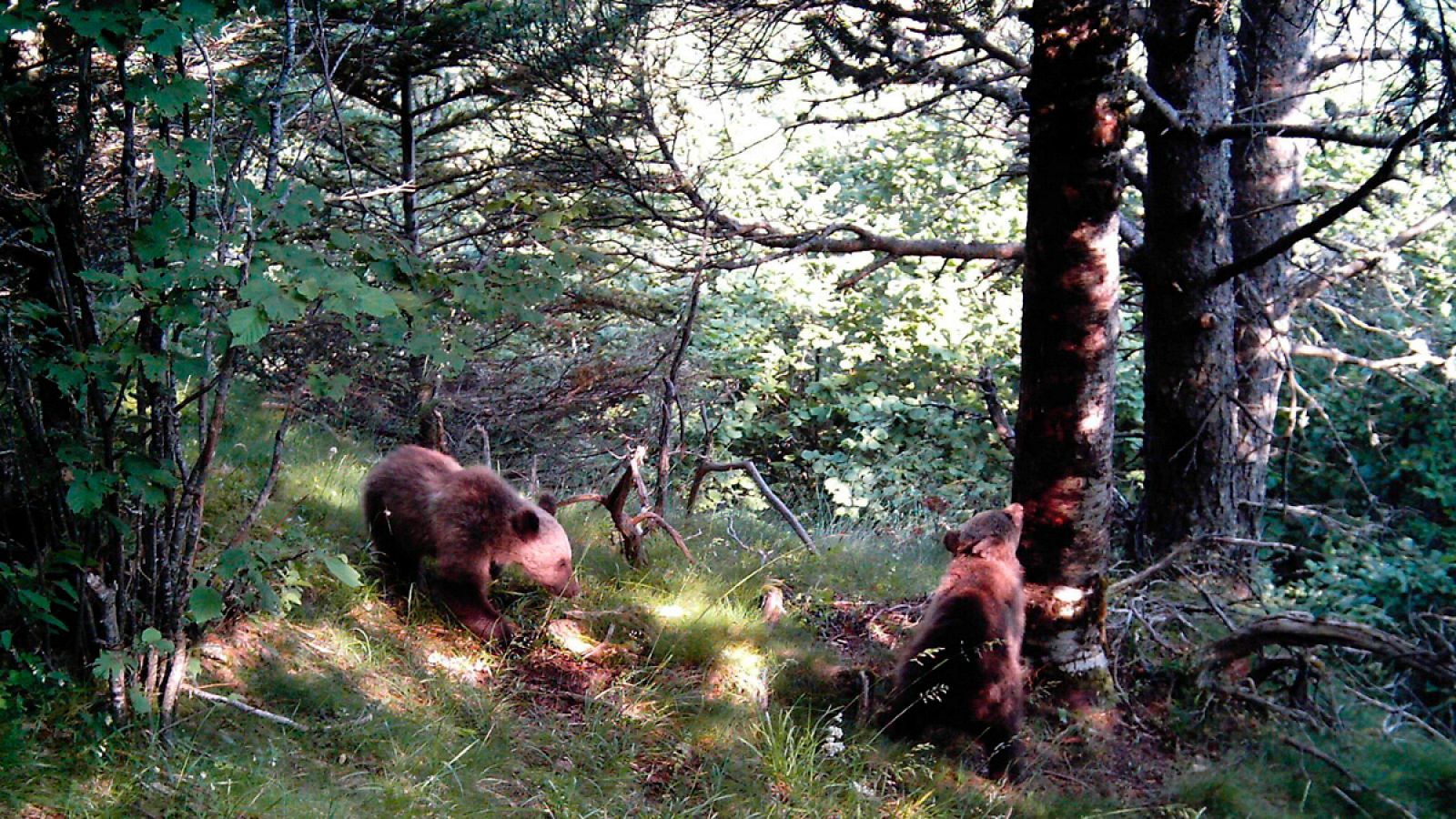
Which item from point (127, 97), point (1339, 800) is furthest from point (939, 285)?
point (127, 97)

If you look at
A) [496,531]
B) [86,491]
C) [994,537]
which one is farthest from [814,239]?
[86,491]

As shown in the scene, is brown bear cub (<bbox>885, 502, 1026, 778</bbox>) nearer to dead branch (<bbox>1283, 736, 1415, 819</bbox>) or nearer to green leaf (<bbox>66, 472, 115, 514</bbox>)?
dead branch (<bbox>1283, 736, 1415, 819</bbox>)

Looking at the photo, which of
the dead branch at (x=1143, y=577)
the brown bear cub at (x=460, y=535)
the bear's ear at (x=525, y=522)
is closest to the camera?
the brown bear cub at (x=460, y=535)

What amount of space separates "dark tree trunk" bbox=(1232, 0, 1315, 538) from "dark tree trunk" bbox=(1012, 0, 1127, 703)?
3.70 m

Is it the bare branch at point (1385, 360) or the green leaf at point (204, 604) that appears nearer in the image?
the green leaf at point (204, 604)

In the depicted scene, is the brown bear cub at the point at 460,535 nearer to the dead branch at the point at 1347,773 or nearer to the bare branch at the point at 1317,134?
the dead branch at the point at 1347,773

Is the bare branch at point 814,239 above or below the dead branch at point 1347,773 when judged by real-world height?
above

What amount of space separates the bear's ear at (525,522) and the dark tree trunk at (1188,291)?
4.84 m

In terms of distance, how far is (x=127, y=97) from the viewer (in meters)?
3.42

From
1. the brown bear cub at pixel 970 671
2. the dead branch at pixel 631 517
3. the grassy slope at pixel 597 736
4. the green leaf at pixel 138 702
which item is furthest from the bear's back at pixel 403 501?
the brown bear cub at pixel 970 671

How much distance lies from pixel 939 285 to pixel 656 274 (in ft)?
24.1

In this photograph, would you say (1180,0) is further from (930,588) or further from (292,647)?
(292,647)

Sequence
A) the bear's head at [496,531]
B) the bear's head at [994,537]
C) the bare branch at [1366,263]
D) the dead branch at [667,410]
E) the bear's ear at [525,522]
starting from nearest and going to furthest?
→ 1. the bear's head at [994,537]
2. the bear's head at [496,531]
3. the bear's ear at [525,522]
4. the dead branch at [667,410]
5. the bare branch at [1366,263]

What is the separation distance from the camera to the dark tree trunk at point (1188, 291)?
727cm
